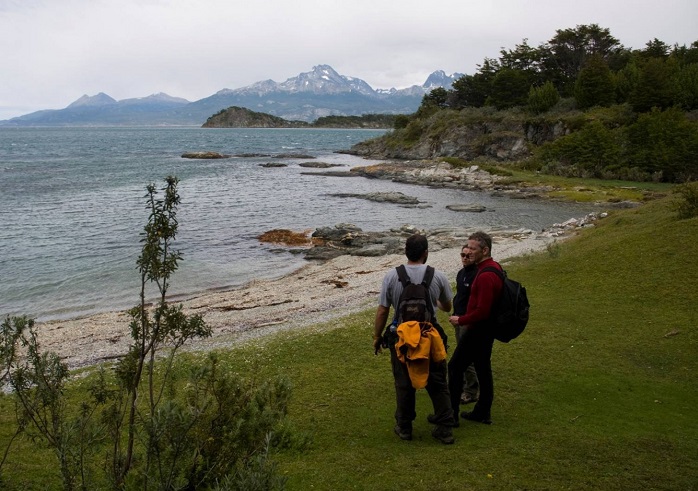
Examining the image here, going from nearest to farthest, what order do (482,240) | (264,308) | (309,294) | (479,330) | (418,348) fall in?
1. (418,348)
2. (479,330)
3. (482,240)
4. (264,308)
5. (309,294)

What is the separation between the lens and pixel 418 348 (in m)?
6.20

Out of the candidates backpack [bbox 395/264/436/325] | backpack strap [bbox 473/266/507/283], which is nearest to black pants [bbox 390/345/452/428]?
backpack [bbox 395/264/436/325]

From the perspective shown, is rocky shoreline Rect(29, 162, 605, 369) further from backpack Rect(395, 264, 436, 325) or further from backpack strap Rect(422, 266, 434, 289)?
backpack strap Rect(422, 266, 434, 289)

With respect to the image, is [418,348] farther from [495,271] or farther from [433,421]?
[495,271]

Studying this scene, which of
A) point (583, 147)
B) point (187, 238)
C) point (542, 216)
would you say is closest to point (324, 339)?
point (187, 238)

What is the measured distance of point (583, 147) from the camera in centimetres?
6028

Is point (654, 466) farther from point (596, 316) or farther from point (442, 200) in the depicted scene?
point (442, 200)

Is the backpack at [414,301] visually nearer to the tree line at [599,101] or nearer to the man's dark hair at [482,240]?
the man's dark hair at [482,240]

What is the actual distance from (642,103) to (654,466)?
235 feet

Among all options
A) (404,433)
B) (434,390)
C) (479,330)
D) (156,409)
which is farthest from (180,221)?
(156,409)

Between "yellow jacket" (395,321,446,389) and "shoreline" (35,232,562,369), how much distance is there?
843 cm

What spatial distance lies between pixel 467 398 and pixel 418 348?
7.32 ft

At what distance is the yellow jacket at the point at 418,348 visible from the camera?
243 inches

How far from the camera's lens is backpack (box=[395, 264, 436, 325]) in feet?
20.7
